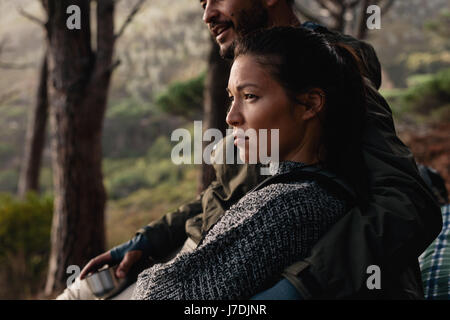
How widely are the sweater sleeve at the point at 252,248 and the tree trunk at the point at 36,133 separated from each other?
20.7 feet

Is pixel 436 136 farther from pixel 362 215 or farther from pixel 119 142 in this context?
pixel 119 142

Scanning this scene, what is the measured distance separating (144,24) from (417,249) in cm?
2868

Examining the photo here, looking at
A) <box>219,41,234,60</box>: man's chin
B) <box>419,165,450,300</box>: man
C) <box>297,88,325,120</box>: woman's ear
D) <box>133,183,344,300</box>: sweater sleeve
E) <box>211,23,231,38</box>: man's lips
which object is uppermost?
<box>211,23,231,38</box>: man's lips

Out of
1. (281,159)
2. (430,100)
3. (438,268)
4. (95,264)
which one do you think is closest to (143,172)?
(430,100)

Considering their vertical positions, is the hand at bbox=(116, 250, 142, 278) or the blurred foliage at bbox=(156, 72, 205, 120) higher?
the blurred foliage at bbox=(156, 72, 205, 120)

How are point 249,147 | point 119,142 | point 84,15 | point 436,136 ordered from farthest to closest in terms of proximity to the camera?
point 119,142 → point 436,136 → point 84,15 → point 249,147

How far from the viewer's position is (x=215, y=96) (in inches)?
163

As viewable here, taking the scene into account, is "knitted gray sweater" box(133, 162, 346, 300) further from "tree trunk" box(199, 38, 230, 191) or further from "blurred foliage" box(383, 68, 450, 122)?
"blurred foliage" box(383, 68, 450, 122)

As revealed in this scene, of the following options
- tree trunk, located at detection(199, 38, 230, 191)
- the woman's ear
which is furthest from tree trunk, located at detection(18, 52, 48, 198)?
the woman's ear

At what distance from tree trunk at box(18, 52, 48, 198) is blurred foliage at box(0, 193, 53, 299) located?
2.29 meters

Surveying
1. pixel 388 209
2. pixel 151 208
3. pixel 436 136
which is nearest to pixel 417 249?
pixel 388 209

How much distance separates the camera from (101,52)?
12.6 ft

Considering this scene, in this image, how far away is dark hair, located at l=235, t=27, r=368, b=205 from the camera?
1247mm

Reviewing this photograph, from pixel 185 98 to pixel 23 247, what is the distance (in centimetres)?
422
